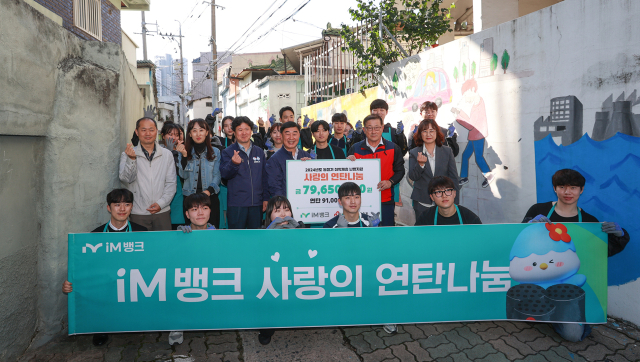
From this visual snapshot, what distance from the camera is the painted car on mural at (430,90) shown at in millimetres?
6057

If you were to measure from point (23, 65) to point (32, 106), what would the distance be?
1.00 ft

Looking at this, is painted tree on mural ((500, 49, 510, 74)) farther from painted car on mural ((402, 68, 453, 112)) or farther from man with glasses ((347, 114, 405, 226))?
man with glasses ((347, 114, 405, 226))

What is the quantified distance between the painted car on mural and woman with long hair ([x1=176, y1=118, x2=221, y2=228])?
3.40 meters

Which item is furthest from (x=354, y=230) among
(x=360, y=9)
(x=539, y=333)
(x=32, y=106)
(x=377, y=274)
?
(x=360, y=9)

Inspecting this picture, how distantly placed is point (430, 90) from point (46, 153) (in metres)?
5.03

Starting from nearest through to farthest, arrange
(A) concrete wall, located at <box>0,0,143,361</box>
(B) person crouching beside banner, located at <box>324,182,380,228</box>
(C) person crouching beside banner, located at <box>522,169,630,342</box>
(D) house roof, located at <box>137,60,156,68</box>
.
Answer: (A) concrete wall, located at <box>0,0,143,361</box> < (C) person crouching beside banner, located at <box>522,169,630,342</box> < (B) person crouching beside banner, located at <box>324,182,380,228</box> < (D) house roof, located at <box>137,60,156,68</box>

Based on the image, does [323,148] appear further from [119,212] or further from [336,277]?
[119,212]

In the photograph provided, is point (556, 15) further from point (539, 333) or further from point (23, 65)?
point (23, 65)

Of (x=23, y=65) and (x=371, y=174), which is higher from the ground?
(x=23, y=65)

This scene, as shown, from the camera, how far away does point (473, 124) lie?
544 cm

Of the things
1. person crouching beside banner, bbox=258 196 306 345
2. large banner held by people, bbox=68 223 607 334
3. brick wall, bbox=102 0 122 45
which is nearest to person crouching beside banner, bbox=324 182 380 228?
person crouching beside banner, bbox=258 196 306 345

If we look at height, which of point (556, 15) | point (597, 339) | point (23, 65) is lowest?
point (597, 339)

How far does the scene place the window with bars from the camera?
10344 millimetres

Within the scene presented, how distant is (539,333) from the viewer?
11.3ft
